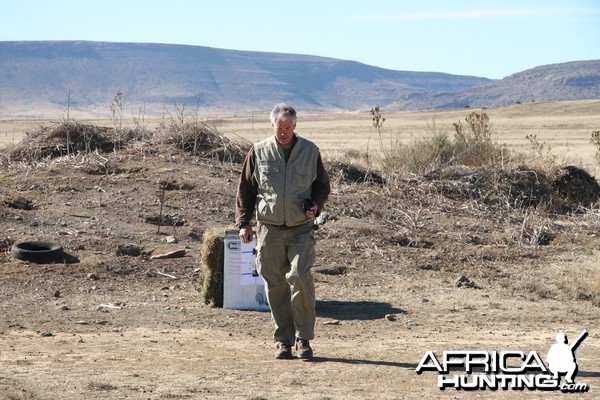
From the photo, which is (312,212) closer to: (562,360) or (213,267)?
(562,360)

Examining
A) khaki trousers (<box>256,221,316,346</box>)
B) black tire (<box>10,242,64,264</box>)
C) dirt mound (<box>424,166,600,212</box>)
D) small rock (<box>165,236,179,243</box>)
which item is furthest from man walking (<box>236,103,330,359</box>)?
dirt mound (<box>424,166,600,212</box>)

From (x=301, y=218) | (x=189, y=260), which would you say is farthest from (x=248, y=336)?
(x=189, y=260)

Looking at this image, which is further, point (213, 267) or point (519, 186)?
point (519, 186)

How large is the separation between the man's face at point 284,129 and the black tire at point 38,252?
5016mm

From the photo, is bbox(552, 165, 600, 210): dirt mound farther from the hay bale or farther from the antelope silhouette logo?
the antelope silhouette logo

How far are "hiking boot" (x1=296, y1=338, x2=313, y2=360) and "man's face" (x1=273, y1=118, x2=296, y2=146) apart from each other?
1.46 meters

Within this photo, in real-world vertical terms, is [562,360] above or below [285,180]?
below

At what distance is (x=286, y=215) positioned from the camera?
7.55 meters

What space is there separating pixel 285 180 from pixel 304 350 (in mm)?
1238

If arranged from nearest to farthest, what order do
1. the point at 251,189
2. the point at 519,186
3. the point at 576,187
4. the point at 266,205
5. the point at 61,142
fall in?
the point at 266,205
the point at 251,189
the point at 519,186
the point at 576,187
the point at 61,142

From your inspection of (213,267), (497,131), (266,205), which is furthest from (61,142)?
(497,131)

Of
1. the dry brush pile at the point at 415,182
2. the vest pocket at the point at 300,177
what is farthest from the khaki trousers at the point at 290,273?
the dry brush pile at the point at 415,182

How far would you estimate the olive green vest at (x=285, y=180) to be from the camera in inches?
297

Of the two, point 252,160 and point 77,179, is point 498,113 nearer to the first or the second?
point 77,179
